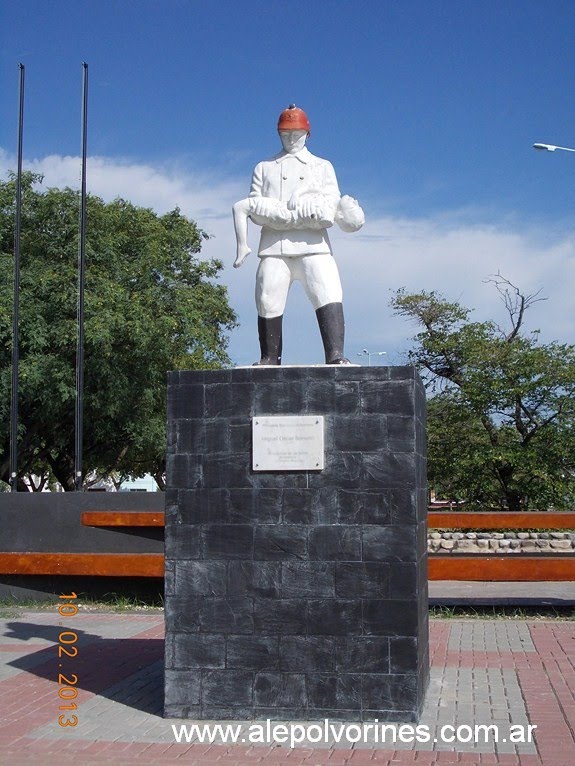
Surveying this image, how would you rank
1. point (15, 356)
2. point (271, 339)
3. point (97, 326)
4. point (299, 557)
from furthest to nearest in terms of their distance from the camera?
point (97, 326), point (15, 356), point (271, 339), point (299, 557)

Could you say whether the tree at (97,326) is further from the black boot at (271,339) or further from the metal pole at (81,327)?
the black boot at (271,339)

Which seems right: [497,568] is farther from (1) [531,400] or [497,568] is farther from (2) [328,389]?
(1) [531,400]

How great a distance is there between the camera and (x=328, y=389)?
6.27 m

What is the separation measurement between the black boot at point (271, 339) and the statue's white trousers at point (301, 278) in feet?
0.15

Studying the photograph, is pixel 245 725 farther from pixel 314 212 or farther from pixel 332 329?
pixel 314 212

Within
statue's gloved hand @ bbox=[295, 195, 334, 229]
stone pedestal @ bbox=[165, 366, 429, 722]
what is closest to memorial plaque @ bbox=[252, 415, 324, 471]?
stone pedestal @ bbox=[165, 366, 429, 722]

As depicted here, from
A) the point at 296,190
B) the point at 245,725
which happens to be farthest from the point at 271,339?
the point at 245,725

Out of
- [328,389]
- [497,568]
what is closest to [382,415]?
[328,389]

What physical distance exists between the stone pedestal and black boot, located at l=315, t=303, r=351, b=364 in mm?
488

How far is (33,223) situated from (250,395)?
1587 cm

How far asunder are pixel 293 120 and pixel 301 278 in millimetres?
1139

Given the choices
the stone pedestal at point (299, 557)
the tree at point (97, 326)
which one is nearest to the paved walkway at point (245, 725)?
the stone pedestal at point (299, 557)

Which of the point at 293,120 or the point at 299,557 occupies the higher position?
the point at 293,120

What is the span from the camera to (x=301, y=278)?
6.96m
